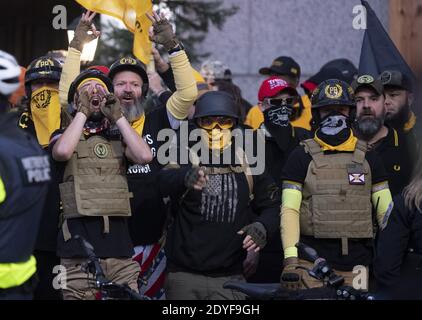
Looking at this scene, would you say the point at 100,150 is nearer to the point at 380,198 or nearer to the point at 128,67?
the point at 128,67

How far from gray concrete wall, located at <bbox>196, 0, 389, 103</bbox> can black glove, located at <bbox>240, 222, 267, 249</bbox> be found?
15.9 ft

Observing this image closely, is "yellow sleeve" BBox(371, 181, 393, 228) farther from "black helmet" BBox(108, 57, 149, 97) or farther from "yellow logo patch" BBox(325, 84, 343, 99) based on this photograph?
"black helmet" BBox(108, 57, 149, 97)

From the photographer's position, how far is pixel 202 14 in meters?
11.5

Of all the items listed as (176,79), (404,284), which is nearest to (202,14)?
(176,79)

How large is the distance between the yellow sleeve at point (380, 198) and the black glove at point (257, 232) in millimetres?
740

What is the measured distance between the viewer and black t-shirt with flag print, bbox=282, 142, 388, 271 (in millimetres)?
6910

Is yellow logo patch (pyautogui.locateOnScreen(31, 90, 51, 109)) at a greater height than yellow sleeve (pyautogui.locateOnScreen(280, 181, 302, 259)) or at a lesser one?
greater

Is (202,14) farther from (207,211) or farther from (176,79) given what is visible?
(207,211)

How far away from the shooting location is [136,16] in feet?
26.8

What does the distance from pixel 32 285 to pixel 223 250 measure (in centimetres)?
174

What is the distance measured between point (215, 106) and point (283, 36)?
16.3ft

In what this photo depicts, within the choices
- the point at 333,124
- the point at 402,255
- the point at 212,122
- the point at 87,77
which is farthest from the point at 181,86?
the point at 402,255
